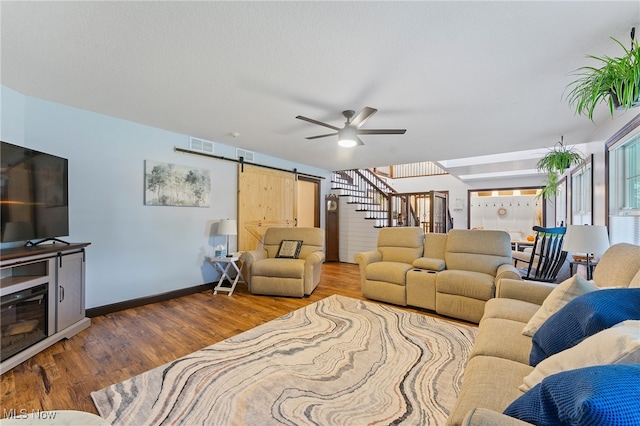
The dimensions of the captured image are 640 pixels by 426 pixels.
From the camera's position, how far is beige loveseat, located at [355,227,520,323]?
303 cm

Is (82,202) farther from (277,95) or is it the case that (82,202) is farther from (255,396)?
(255,396)

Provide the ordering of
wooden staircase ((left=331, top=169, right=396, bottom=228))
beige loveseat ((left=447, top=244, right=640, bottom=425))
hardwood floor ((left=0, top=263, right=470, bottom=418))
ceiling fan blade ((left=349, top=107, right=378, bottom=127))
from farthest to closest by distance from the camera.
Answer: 1. wooden staircase ((left=331, top=169, right=396, bottom=228))
2. ceiling fan blade ((left=349, top=107, right=378, bottom=127))
3. hardwood floor ((left=0, top=263, right=470, bottom=418))
4. beige loveseat ((left=447, top=244, right=640, bottom=425))

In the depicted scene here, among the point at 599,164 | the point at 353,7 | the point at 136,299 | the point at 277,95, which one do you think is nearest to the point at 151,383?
the point at 136,299

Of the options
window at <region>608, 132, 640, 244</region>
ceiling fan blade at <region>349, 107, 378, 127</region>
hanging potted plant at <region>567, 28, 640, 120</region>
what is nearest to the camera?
hanging potted plant at <region>567, 28, 640, 120</region>

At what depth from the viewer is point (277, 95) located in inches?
103

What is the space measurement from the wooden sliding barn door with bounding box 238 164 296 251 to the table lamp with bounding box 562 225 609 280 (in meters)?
4.41

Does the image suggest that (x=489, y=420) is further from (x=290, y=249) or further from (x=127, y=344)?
(x=290, y=249)

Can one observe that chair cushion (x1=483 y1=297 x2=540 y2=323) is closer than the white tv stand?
Yes

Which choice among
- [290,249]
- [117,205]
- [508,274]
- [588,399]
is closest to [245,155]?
[290,249]

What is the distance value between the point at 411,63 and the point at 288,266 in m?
2.92

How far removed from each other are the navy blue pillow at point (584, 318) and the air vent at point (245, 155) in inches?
179

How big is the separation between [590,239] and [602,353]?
227cm

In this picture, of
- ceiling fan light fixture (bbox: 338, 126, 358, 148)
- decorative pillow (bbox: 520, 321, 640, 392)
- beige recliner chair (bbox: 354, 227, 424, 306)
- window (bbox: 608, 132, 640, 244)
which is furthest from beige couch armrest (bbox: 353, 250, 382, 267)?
decorative pillow (bbox: 520, 321, 640, 392)

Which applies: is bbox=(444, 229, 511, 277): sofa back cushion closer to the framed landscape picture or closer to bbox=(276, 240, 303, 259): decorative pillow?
bbox=(276, 240, 303, 259): decorative pillow
